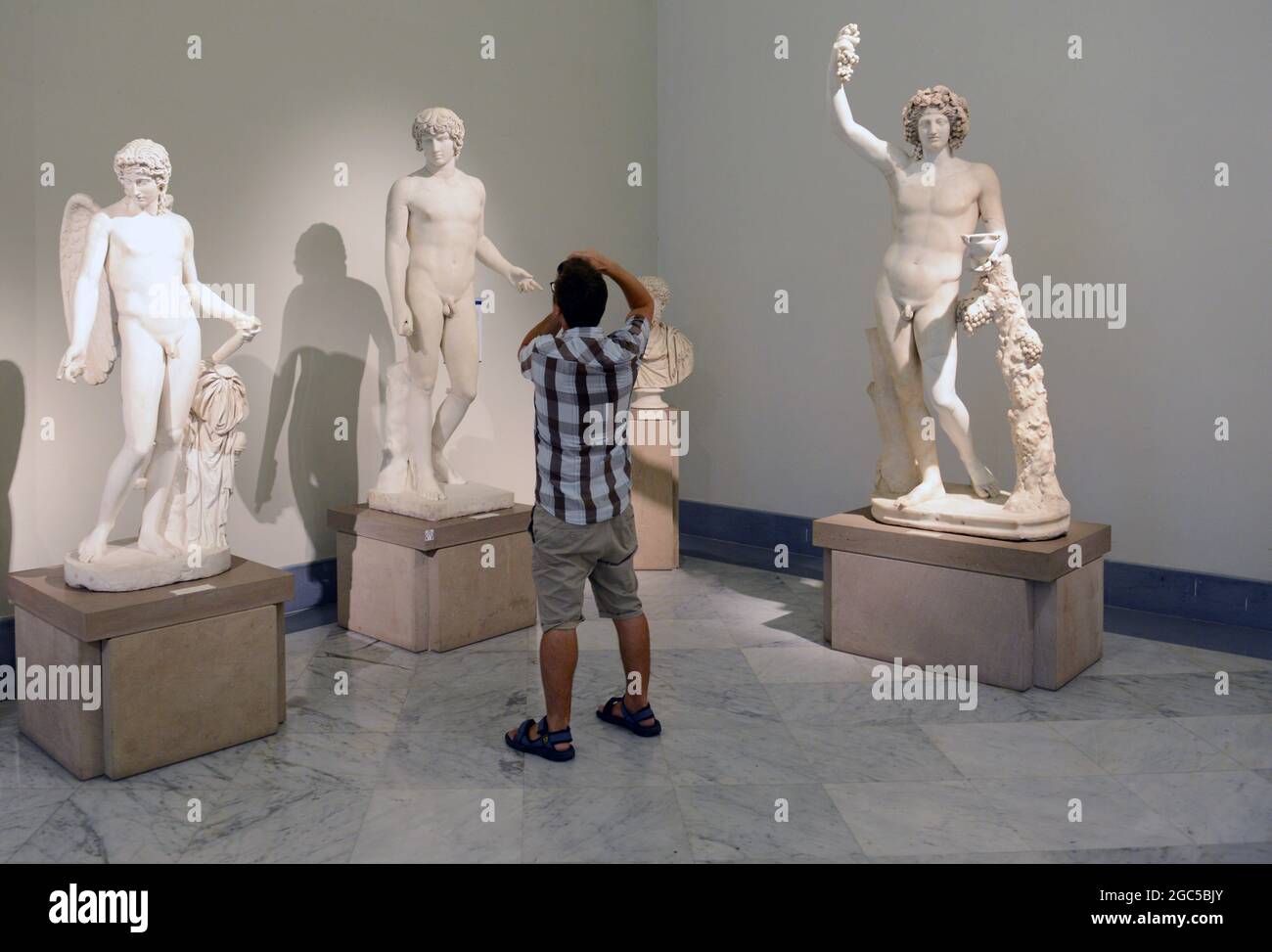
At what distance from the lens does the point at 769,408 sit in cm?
694

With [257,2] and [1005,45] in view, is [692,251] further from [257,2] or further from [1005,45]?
[257,2]

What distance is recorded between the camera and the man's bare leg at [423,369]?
4789mm

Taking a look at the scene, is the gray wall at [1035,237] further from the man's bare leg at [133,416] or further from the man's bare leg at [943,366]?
the man's bare leg at [133,416]

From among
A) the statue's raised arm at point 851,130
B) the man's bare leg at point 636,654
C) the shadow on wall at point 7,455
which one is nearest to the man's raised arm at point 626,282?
the man's bare leg at point 636,654

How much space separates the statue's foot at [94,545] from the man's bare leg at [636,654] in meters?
1.82

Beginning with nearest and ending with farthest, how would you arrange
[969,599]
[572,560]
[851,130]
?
[572,560] < [969,599] < [851,130]

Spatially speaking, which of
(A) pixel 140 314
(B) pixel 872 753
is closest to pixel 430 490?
(A) pixel 140 314

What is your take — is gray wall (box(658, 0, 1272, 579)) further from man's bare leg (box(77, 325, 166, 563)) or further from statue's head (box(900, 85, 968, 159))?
man's bare leg (box(77, 325, 166, 563))

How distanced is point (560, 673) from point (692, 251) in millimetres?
4466

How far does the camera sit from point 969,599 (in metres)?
4.34

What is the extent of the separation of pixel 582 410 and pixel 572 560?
49cm

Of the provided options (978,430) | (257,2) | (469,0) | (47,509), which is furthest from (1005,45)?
(47,509)

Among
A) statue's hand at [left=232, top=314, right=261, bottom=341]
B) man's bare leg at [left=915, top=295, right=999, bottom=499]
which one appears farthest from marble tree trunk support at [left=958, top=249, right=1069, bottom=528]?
statue's hand at [left=232, top=314, right=261, bottom=341]

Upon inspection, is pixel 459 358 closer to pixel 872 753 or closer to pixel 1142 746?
pixel 872 753
